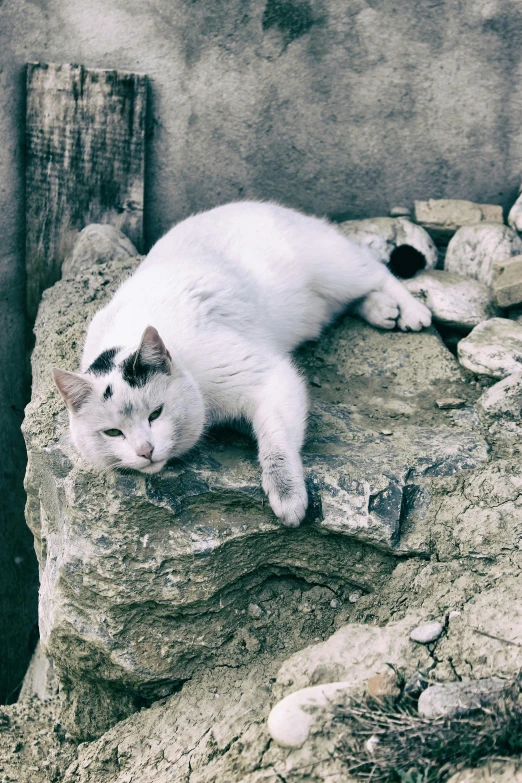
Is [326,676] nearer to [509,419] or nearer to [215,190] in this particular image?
[509,419]

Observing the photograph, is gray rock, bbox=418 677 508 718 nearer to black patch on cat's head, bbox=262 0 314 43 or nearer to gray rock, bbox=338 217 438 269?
gray rock, bbox=338 217 438 269

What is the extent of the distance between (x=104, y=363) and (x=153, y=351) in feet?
0.94

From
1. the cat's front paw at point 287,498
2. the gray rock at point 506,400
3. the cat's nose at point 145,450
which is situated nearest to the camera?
the cat's nose at point 145,450

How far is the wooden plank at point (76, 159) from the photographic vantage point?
461 cm

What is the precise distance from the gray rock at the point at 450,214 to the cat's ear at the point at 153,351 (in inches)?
95.2

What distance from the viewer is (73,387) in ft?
9.78

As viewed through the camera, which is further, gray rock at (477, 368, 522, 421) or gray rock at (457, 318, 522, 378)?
gray rock at (457, 318, 522, 378)

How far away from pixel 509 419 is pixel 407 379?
0.64 meters

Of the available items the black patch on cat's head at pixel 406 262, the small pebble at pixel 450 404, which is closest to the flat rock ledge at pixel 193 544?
the small pebble at pixel 450 404

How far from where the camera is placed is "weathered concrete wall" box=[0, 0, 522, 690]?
452cm

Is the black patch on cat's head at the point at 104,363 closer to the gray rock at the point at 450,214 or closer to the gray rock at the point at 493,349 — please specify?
the gray rock at the point at 493,349

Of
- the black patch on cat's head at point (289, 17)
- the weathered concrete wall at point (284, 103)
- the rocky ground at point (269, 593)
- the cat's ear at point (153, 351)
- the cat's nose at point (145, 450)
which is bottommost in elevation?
the rocky ground at point (269, 593)

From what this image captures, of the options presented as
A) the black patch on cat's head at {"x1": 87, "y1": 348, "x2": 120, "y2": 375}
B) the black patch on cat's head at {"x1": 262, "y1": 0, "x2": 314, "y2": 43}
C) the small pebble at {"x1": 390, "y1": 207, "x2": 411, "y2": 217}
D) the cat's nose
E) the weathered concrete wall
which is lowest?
the cat's nose

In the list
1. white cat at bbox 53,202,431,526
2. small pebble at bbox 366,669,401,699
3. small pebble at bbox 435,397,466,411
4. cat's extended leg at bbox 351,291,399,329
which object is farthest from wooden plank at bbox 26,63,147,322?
small pebble at bbox 366,669,401,699
